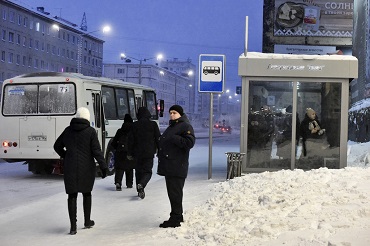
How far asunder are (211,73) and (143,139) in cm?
319

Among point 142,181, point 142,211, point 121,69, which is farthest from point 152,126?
point 121,69

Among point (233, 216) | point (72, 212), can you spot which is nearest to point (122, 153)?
point (72, 212)

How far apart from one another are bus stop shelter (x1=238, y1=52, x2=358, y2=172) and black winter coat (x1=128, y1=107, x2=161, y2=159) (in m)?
2.72

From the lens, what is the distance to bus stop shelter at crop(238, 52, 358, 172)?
1334 cm

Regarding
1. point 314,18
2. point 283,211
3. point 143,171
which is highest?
point 314,18

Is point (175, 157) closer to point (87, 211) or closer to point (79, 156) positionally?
point (79, 156)

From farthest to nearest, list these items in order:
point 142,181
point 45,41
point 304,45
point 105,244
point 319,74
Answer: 1. point 45,41
2. point 304,45
3. point 319,74
4. point 142,181
5. point 105,244

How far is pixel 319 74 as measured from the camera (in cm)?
1334

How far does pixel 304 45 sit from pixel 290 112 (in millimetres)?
13564

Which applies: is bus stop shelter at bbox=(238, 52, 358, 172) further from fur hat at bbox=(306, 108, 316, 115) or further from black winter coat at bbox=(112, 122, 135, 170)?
black winter coat at bbox=(112, 122, 135, 170)

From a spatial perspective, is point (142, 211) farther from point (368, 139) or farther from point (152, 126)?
point (368, 139)

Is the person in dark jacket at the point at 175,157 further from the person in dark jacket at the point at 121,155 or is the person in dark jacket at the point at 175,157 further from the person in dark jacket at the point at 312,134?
the person in dark jacket at the point at 312,134

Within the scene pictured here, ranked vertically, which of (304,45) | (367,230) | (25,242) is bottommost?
(25,242)

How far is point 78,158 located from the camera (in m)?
8.02
